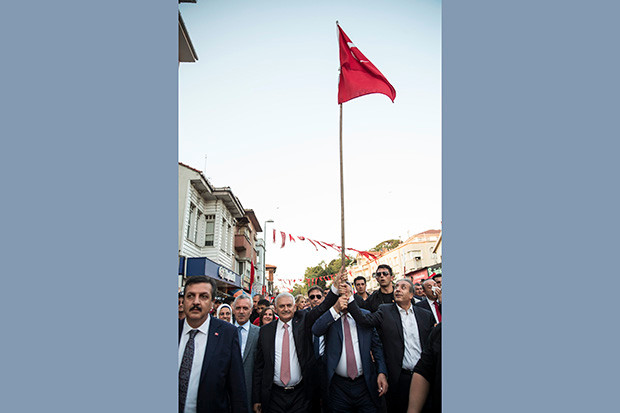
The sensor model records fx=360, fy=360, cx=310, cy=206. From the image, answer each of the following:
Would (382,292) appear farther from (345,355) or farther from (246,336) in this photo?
(246,336)

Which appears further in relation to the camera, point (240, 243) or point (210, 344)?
point (240, 243)

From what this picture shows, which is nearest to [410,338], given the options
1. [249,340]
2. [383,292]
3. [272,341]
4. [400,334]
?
[400,334]

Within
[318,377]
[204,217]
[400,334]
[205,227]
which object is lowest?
[318,377]

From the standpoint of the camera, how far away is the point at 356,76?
3.77m

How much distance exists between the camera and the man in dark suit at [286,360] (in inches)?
138

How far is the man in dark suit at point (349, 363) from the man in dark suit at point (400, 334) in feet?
0.35

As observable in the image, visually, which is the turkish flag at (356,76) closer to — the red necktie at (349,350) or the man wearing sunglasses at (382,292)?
the red necktie at (349,350)

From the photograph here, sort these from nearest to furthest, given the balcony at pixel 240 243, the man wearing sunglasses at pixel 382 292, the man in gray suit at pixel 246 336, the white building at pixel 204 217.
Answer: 1. the man in gray suit at pixel 246 336
2. the man wearing sunglasses at pixel 382 292
3. the white building at pixel 204 217
4. the balcony at pixel 240 243

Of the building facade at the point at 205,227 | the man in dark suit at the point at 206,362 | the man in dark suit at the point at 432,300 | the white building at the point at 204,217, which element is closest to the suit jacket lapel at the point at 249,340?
the man in dark suit at the point at 206,362

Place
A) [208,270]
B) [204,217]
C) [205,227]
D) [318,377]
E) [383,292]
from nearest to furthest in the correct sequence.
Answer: [318,377] → [383,292] → [208,270] → [204,217] → [205,227]

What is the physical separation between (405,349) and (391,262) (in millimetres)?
37879

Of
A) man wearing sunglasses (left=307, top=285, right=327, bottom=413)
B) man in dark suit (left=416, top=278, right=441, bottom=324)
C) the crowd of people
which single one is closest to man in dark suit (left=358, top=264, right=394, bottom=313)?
man in dark suit (left=416, top=278, right=441, bottom=324)

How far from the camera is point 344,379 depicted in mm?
3646

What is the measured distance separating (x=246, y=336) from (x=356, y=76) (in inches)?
128
